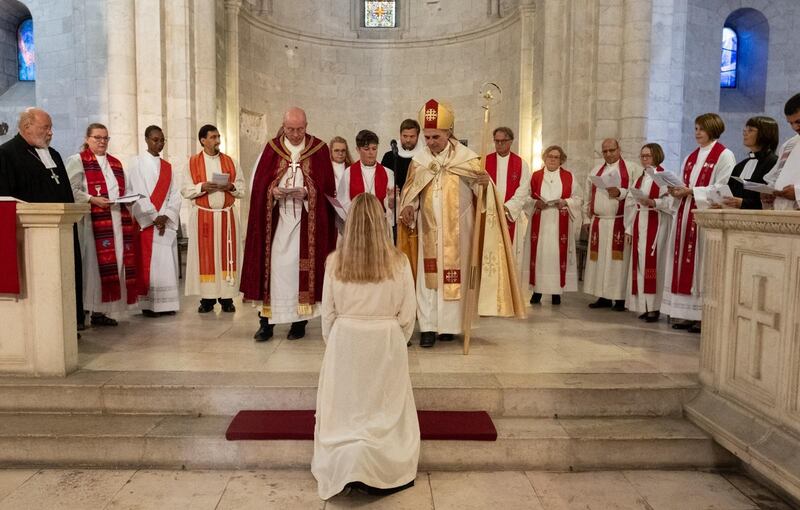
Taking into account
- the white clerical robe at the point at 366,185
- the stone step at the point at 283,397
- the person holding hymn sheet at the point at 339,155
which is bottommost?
the stone step at the point at 283,397

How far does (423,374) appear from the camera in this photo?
4242mm

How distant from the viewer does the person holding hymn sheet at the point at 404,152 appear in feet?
17.5

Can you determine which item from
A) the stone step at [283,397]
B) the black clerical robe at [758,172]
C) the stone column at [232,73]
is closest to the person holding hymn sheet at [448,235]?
the stone step at [283,397]

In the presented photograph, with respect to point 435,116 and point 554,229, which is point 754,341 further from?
point 554,229

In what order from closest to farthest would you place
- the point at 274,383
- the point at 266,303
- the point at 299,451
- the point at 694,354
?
the point at 299,451 → the point at 274,383 → the point at 694,354 → the point at 266,303

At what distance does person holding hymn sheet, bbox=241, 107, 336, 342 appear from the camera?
519cm

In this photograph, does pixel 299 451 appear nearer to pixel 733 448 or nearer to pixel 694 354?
pixel 733 448

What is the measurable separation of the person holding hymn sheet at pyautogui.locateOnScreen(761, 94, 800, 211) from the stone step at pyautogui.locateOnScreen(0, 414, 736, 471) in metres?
1.79

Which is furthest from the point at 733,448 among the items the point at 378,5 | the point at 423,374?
the point at 378,5

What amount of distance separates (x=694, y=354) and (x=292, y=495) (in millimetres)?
3312

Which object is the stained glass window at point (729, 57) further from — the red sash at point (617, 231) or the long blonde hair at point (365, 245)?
the long blonde hair at point (365, 245)

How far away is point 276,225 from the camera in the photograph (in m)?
5.25

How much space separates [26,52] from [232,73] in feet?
16.4

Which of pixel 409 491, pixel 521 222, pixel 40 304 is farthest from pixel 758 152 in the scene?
pixel 40 304
